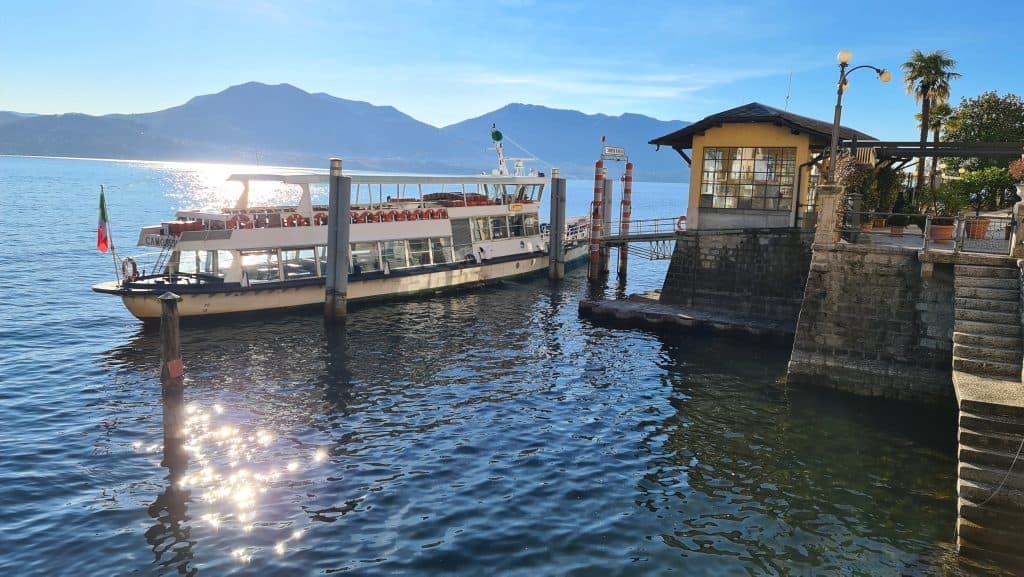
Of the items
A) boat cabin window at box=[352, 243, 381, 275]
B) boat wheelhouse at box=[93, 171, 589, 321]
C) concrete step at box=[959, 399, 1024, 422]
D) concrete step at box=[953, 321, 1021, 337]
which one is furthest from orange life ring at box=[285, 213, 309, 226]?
concrete step at box=[959, 399, 1024, 422]

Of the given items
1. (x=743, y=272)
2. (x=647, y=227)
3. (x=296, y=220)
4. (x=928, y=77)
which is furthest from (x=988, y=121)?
(x=647, y=227)

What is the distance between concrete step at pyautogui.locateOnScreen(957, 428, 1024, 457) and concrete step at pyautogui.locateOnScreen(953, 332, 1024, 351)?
383cm

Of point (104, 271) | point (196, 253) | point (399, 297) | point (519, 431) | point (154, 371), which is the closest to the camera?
point (519, 431)

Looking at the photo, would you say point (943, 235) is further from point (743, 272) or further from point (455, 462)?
point (455, 462)

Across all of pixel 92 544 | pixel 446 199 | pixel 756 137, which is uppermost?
pixel 756 137

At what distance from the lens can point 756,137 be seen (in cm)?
2536

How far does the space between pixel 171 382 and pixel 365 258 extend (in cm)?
1747

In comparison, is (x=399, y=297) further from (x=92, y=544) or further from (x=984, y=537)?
(x=984, y=537)

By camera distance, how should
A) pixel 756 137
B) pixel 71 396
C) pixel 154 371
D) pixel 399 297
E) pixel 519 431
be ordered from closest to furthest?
pixel 519 431, pixel 71 396, pixel 154 371, pixel 756 137, pixel 399 297

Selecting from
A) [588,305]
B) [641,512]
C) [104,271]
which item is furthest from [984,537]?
[104,271]

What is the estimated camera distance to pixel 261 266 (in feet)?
93.5

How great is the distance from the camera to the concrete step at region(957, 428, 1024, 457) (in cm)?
1141

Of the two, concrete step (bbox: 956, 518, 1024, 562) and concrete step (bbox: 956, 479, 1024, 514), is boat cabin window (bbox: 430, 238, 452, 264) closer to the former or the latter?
concrete step (bbox: 956, 479, 1024, 514)

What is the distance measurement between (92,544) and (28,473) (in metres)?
3.76
